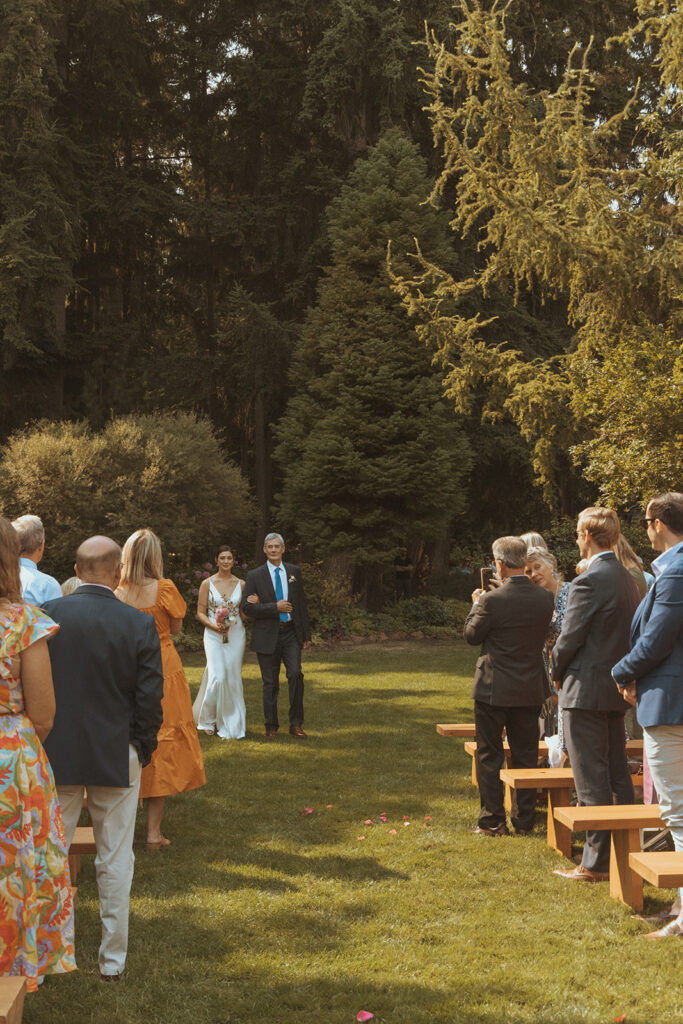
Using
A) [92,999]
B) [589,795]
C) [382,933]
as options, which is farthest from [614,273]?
[92,999]

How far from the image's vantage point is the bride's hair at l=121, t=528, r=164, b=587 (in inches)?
247

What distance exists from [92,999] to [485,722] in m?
3.48

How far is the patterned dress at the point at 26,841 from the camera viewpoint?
3.66m

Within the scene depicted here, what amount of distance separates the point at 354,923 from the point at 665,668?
221 centimetres

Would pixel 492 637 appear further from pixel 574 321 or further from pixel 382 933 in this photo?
pixel 574 321

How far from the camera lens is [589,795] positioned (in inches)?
237

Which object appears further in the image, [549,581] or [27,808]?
[549,581]

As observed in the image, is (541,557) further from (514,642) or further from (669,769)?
(669,769)

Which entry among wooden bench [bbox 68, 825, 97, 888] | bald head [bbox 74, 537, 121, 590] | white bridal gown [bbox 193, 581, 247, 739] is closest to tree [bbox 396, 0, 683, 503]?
white bridal gown [bbox 193, 581, 247, 739]

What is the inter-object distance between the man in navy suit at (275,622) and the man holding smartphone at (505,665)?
3790mm

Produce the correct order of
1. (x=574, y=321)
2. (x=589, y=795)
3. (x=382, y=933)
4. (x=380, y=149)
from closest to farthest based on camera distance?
(x=382, y=933) → (x=589, y=795) → (x=574, y=321) → (x=380, y=149)

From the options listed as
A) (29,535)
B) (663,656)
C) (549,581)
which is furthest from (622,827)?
(29,535)

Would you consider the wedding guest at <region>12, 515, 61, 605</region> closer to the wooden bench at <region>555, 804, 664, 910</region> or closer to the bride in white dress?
the wooden bench at <region>555, 804, 664, 910</region>

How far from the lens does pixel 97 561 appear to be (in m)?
4.62
